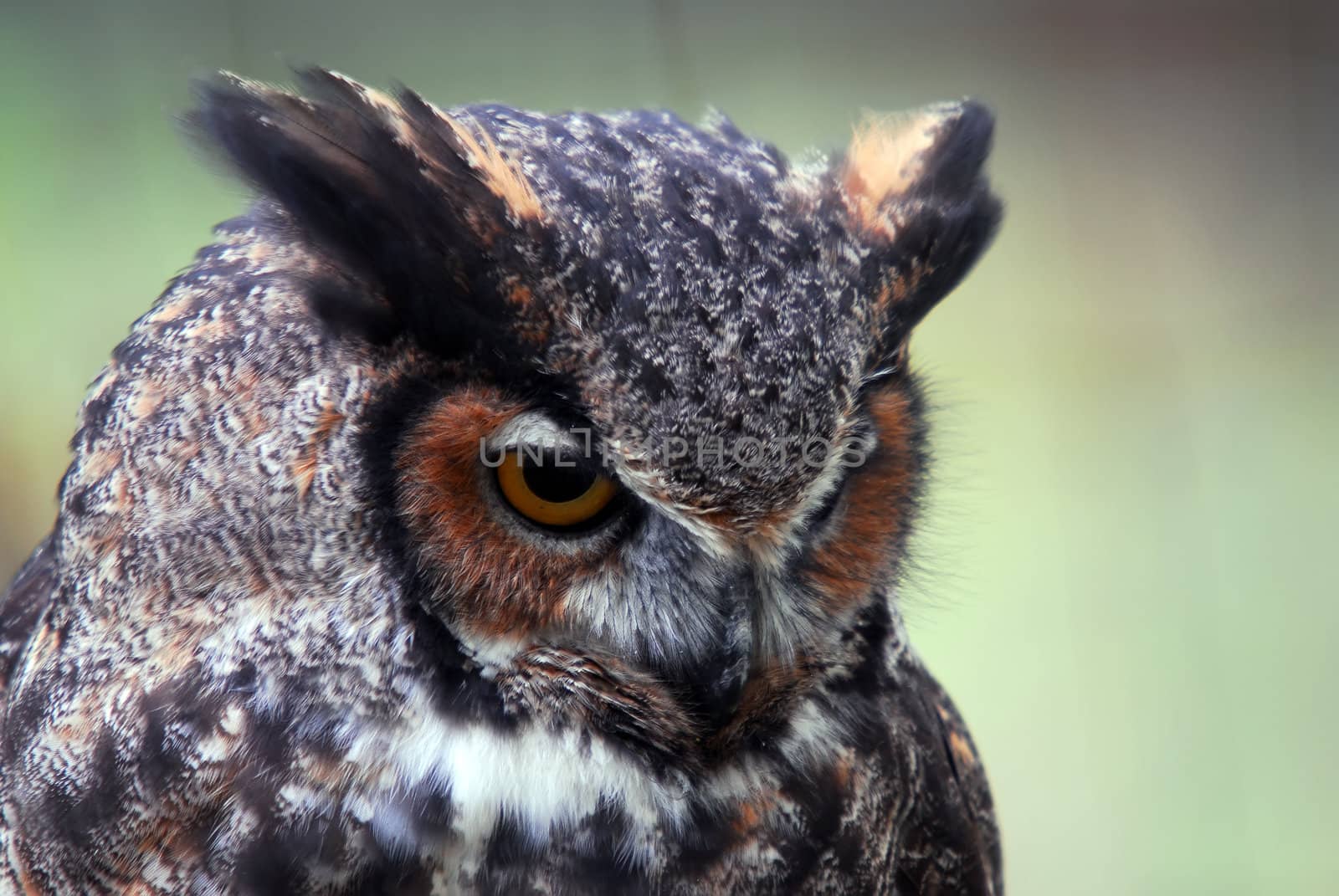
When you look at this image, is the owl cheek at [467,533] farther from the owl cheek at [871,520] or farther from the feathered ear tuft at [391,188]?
the owl cheek at [871,520]

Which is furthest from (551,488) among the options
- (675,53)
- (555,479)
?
(675,53)

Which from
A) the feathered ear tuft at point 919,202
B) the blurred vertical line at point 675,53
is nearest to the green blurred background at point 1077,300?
the blurred vertical line at point 675,53

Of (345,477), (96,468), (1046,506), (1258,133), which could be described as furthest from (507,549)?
(1258,133)

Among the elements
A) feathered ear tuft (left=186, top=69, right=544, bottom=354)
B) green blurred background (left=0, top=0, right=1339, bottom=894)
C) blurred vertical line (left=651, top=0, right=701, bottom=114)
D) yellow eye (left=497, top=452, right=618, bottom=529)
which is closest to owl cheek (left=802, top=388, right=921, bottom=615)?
yellow eye (left=497, top=452, right=618, bottom=529)

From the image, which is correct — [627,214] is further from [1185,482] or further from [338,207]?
[1185,482]


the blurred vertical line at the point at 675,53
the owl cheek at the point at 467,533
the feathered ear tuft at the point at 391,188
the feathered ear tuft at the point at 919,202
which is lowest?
the owl cheek at the point at 467,533

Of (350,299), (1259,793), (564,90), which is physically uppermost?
(564,90)

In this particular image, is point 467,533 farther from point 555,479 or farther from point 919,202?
point 919,202
